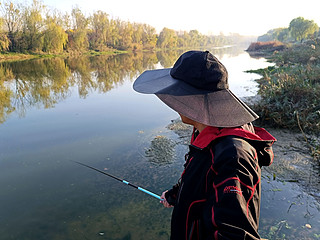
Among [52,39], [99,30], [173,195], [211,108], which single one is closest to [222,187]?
[211,108]

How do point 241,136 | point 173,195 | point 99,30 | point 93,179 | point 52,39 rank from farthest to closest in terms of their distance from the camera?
point 99,30
point 52,39
point 93,179
point 173,195
point 241,136

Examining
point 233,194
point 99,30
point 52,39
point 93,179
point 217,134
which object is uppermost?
point 99,30

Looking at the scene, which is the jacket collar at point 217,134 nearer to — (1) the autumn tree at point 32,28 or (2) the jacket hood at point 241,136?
(2) the jacket hood at point 241,136

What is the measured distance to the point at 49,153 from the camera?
214 inches

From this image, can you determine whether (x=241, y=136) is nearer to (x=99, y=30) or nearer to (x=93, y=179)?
(x=93, y=179)

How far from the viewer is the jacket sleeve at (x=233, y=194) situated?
94cm

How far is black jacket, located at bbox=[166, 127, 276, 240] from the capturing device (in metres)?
0.94

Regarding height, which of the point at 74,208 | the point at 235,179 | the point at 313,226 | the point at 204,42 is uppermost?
the point at 204,42

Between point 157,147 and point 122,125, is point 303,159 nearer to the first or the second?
point 157,147

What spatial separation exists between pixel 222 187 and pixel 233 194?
51 mm

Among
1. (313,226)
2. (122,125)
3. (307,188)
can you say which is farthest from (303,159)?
(122,125)

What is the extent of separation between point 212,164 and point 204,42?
404 feet

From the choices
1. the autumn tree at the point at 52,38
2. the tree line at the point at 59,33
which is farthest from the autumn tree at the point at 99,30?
the autumn tree at the point at 52,38

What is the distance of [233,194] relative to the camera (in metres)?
0.94
